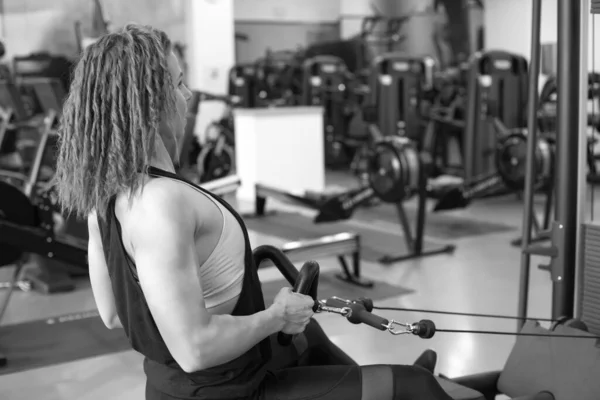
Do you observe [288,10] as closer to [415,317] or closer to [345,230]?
[345,230]

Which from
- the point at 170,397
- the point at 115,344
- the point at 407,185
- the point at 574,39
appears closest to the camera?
the point at 170,397

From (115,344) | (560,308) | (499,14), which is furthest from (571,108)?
(499,14)

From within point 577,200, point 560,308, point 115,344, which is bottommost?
point 115,344

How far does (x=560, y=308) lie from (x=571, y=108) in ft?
2.14

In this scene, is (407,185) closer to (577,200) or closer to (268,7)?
(577,200)

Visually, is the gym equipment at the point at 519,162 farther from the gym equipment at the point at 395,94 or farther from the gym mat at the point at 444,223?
the gym equipment at the point at 395,94

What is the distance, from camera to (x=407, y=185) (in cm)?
553

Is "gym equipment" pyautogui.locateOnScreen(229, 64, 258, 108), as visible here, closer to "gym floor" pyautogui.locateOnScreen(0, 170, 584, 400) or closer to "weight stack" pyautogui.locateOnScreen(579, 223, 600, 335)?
"gym floor" pyautogui.locateOnScreen(0, 170, 584, 400)

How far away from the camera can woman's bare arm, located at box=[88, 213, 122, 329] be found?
5.37 feet

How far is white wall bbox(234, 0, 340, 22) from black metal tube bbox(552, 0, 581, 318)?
1286 centimetres

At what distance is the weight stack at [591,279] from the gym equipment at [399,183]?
3.03 meters

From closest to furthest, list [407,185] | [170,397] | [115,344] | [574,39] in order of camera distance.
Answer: [170,397], [574,39], [115,344], [407,185]

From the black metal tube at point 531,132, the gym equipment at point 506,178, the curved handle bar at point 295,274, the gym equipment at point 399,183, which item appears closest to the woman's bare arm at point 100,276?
the curved handle bar at point 295,274

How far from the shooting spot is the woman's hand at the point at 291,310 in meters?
1.52
